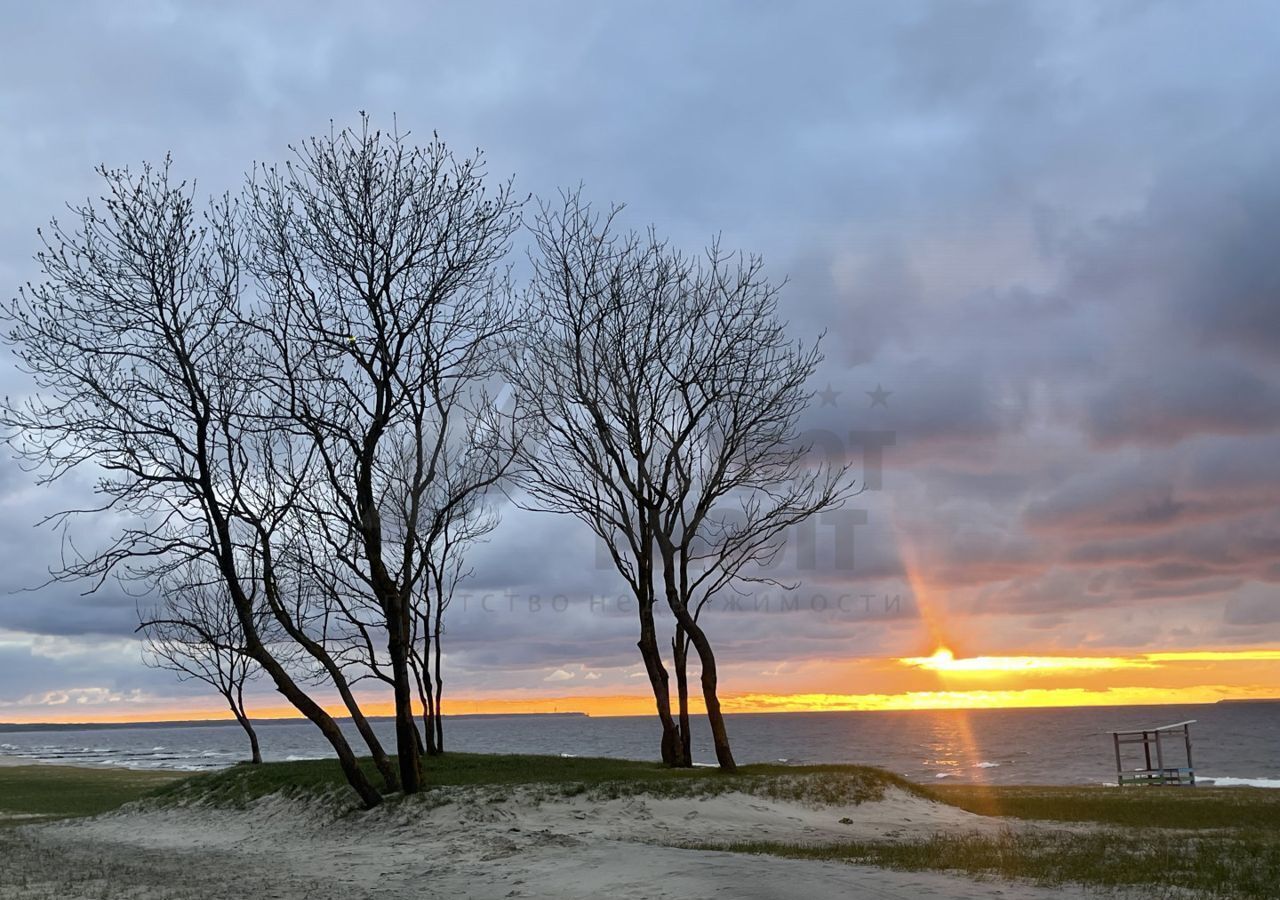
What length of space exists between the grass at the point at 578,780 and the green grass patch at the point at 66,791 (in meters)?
7.29

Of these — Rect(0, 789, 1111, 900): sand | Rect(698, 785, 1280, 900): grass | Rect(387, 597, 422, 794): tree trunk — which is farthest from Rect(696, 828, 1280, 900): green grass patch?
Rect(387, 597, 422, 794): tree trunk

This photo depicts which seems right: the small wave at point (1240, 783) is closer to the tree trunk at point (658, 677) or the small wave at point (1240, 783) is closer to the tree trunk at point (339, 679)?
the tree trunk at point (658, 677)

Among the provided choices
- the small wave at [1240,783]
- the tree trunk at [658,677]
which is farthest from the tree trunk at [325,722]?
the small wave at [1240,783]

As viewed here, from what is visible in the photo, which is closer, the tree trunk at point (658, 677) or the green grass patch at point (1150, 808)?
the green grass patch at point (1150, 808)

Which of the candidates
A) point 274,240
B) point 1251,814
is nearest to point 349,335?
point 274,240

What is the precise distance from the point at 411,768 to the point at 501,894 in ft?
36.9

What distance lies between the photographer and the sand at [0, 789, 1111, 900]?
1533 cm

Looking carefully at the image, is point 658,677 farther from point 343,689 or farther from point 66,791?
point 66,791

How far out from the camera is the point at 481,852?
814 inches

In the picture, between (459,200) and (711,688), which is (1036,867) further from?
(459,200)

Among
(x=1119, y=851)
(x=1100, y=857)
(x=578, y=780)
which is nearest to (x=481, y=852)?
(x=578, y=780)

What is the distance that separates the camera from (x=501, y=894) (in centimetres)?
1606

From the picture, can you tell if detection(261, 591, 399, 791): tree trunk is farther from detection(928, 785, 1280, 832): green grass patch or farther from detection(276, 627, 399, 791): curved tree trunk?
detection(928, 785, 1280, 832): green grass patch

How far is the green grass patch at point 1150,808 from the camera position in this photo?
82.9ft
